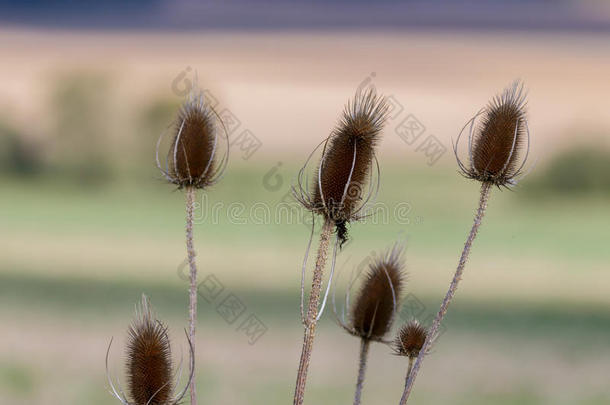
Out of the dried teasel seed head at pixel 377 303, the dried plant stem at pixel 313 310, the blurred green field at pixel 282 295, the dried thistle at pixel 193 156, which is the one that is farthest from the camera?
the blurred green field at pixel 282 295

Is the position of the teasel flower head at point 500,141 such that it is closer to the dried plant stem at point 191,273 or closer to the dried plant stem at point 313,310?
the dried plant stem at point 313,310

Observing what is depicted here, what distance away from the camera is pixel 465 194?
33.1 metres

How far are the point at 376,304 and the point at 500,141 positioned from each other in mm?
752

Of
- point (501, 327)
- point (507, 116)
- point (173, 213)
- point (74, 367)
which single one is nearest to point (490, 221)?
point (173, 213)

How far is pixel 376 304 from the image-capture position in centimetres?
279

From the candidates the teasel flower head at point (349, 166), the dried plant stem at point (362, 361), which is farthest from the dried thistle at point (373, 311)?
the teasel flower head at point (349, 166)

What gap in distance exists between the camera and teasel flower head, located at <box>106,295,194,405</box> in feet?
7.68

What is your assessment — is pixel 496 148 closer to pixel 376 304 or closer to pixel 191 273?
pixel 376 304

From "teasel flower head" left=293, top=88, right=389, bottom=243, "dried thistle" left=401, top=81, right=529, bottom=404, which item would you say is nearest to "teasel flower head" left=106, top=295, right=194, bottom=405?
"teasel flower head" left=293, top=88, right=389, bottom=243

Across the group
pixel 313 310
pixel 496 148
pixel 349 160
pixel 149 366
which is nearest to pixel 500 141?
pixel 496 148

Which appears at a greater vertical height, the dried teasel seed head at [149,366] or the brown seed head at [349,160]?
the brown seed head at [349,160]

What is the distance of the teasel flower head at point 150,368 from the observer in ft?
7.68

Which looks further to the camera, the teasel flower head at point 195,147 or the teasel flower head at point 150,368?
the teasel flower head at point 195,147

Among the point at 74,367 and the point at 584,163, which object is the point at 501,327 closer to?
the point at 74,367
